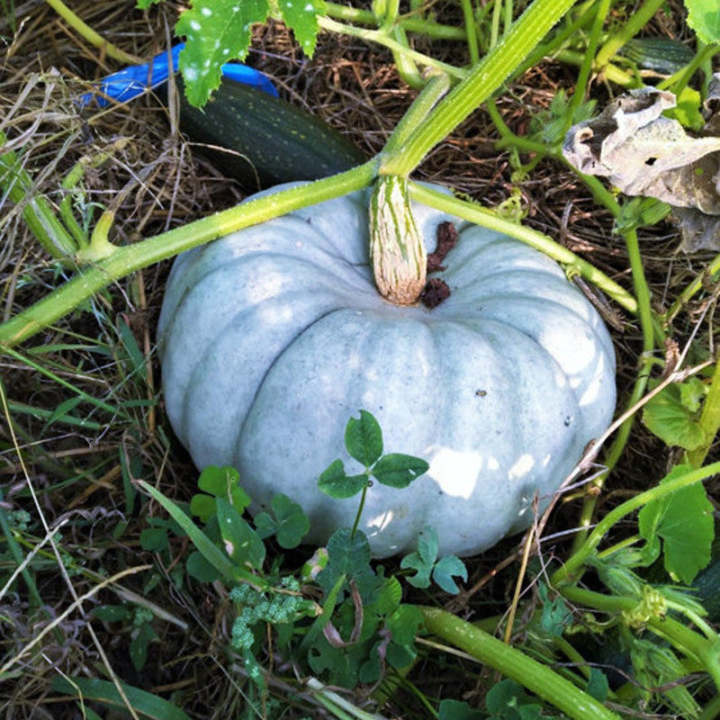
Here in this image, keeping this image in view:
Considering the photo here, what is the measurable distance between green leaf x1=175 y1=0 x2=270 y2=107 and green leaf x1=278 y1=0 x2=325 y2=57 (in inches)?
1.5

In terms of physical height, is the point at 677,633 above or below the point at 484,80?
below

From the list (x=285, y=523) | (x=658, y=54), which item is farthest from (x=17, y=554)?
(x=658, y=54)

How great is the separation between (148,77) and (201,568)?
1.19 meters

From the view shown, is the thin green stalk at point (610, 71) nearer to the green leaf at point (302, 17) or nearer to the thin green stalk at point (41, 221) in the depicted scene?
the green leaf at point (302, 17)

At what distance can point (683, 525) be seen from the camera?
139 cm

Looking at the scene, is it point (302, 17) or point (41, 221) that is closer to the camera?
point (302, 17)

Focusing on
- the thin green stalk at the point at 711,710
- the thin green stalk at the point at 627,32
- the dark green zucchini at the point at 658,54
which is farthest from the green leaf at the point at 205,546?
the dark green zucchini at the point at 658,54

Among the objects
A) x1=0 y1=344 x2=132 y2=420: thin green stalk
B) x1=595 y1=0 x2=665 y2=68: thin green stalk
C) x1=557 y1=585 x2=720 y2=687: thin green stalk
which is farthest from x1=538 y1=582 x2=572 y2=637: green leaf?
x1=595 y1=0 x2=665 y2=68: thin green stalk

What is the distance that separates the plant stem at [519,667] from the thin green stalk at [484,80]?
768mm

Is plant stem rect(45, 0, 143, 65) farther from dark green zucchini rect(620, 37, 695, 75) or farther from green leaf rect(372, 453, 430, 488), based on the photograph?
green leaf rect(372, 453, 430, 488)

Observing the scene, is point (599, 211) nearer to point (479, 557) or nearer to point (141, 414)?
point (479, 557)

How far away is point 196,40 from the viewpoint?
52.7 inches

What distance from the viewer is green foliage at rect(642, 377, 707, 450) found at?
168 centimetres

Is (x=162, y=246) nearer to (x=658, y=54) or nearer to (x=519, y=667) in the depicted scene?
(x=519, y=667)
